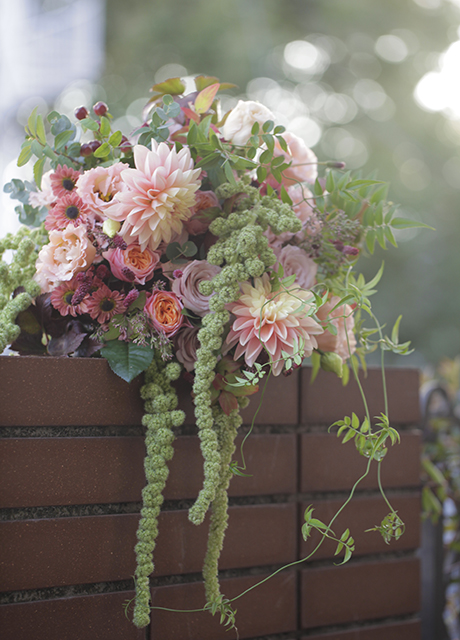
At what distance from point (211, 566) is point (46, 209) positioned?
2.09 feet

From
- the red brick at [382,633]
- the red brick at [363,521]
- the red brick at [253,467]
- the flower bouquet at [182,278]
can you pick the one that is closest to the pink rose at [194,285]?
the flower bouquet at [182,278]

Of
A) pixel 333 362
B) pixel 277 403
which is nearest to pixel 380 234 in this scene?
pixel 333 362

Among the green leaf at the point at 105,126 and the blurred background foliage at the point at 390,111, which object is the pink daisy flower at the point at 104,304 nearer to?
the green leaf at the point at 105,126

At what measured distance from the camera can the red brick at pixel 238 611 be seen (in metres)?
0.78

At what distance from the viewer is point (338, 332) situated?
0.85 m

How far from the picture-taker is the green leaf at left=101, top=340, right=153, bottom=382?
2.32 ft

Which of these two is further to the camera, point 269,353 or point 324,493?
point 324,493

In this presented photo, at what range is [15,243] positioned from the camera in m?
0.82

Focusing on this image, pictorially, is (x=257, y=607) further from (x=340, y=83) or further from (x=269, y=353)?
(x=340, y=83)

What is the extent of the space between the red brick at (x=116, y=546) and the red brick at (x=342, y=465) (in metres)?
0.08

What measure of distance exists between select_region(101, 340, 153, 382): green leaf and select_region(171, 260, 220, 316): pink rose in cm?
9

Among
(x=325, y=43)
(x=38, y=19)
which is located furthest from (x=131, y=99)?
(x=325, y=43)

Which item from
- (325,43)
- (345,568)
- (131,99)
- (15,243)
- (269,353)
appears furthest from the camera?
(325,43)

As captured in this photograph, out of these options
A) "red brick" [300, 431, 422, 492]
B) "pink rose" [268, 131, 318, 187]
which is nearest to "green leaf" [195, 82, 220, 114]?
"pink rose" [268, 131, 318, 187]
